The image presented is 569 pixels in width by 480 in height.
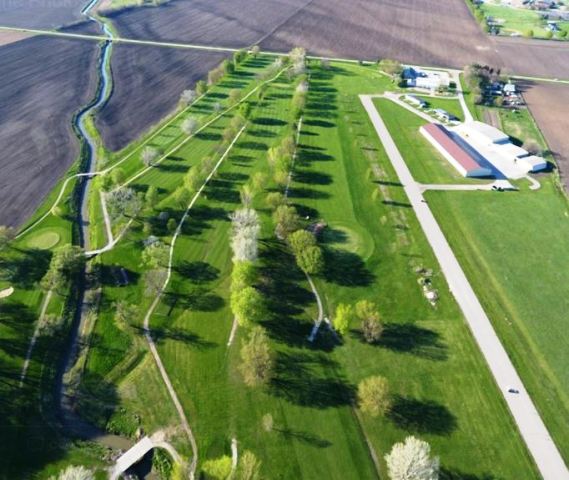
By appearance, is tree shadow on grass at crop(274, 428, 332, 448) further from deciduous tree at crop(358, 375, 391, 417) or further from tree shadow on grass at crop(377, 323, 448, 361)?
tree shadow on grass at crop(377, 323, 448, 361)

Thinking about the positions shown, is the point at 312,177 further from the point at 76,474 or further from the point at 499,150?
the point at 76,474

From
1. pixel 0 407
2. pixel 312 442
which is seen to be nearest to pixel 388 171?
pixel 312 442

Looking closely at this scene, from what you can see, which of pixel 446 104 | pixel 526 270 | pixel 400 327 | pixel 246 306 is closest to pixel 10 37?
pixel 446 104

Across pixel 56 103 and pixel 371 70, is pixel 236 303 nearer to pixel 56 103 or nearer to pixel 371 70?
pixel 56 103

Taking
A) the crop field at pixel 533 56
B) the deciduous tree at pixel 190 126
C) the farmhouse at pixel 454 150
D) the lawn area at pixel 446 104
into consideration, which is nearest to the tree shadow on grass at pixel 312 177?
the farmhouse at pixel 454 150

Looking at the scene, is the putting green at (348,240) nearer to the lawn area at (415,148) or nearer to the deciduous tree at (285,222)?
the deciduous tree at (285,222)

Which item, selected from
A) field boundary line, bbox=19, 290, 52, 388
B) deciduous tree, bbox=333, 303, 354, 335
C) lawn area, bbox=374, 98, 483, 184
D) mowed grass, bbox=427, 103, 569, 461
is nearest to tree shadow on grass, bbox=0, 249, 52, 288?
field boundary line, bbox=19, 290, 52, 388
